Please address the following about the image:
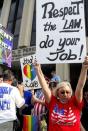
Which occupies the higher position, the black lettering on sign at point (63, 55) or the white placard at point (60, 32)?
the white placard at point (60, 32)

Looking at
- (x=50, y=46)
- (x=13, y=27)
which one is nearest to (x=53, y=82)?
(x=50, y=46)

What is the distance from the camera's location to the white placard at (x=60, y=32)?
479 centimetres

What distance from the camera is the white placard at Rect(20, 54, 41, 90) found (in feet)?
25.3

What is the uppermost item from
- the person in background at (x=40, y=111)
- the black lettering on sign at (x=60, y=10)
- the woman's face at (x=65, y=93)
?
the black lettering on sign at (x=60, y=10)

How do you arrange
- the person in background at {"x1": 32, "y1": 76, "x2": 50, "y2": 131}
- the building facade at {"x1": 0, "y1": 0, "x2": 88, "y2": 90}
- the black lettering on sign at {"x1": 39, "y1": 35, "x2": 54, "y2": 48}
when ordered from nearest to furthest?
1. the black lettering on sign at {"x1": 39, "y1": 35, "x2": 54, "y2": 48}
2. the person in background at {"x1": 32, "y1": 76, "x2": 50, "y2": 131}
3. the building facade at {"x1": 0, "y1": 0, "x2": 88, "y2": 90}

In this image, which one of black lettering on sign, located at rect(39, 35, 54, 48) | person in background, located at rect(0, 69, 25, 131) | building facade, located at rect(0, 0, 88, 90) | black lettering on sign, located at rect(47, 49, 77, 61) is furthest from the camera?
building facade, located at rect(0, 0, 88, 90)

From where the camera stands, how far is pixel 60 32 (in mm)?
4906

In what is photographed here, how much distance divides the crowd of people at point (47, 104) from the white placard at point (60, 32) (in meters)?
0.31

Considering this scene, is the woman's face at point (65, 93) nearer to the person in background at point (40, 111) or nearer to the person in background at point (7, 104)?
the person in background at point (7, 104)

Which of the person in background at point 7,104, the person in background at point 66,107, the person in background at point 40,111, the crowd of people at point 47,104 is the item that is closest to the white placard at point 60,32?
the crowd of people at point 47,104

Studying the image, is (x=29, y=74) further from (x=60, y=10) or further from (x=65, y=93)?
(x=65, y=93)

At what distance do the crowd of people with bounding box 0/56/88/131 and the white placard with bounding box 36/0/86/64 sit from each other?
1.02 feet

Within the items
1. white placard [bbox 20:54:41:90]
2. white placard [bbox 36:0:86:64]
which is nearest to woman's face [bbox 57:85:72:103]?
white placard [bbox 36:0:86:64]

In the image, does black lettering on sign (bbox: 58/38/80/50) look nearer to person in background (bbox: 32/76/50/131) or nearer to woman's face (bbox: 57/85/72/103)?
woman's face (bbox: 57/85/72/103)
